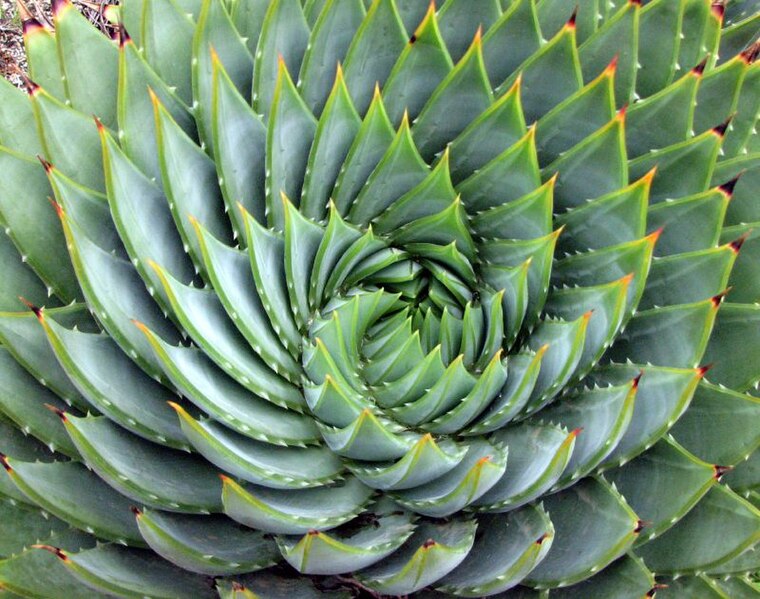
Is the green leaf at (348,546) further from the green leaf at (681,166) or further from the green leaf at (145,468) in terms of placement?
the green leaf at (681,166)

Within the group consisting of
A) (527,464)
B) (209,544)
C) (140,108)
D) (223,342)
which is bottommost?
(209,544)

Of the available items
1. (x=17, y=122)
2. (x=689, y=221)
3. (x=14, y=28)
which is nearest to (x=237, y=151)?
(x=17, y=122)

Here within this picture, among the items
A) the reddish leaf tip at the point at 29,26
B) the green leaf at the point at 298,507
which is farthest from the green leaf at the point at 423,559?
the reddish leaf tip at the point at 29,26

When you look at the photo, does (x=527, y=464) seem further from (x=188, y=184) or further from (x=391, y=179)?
(x=188, y=184)

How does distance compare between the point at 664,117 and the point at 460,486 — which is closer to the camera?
the point at 460,486

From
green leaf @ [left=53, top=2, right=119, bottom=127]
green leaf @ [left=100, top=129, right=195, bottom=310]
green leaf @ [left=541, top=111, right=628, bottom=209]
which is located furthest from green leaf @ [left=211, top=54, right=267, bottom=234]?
green leaf @ [left=541, top=111, right=628, bottom=209]

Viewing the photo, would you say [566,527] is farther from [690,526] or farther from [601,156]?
[601,156]

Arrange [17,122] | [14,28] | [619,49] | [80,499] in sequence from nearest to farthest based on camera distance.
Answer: [80,499]
[619,49]
[17,122]
[14,28]
